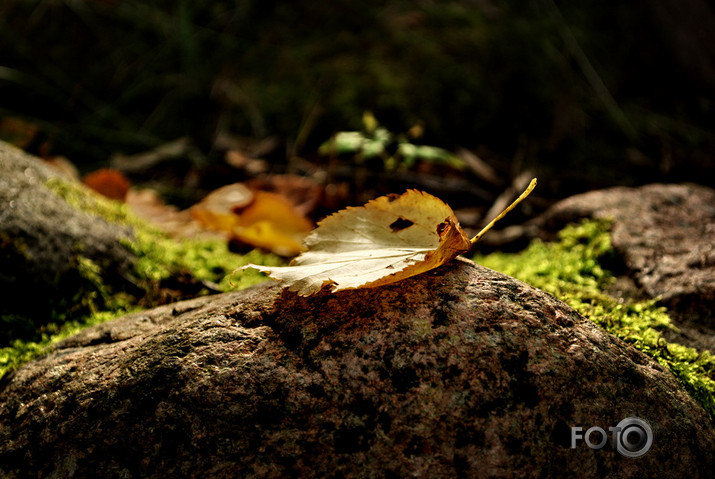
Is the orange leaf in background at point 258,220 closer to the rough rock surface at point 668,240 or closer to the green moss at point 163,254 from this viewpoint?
the green moss at point 163,254

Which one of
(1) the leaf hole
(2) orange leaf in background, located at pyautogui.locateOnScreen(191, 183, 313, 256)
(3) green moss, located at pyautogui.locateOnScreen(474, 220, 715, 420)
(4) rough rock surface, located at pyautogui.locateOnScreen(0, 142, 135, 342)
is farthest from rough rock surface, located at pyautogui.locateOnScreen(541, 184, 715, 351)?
(4) rough rock surface, located at pyautogui.locateOnScreen(0, 142, 135, 342)

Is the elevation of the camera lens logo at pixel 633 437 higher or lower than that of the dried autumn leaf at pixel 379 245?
lower

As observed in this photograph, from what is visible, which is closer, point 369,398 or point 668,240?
point 369,398

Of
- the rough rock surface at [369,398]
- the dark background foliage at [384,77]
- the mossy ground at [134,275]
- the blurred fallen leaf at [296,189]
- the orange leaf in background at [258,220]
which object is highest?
the dark background foliage at [384,77]

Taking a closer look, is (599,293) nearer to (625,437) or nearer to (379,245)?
(625,437)

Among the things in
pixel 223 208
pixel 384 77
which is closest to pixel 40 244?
pixel 223 208

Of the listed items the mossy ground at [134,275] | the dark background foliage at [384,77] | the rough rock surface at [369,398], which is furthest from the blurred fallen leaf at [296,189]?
the rough rock surface at [369,398]

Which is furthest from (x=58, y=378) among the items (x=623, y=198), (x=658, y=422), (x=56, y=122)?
(x=56, y=122)
